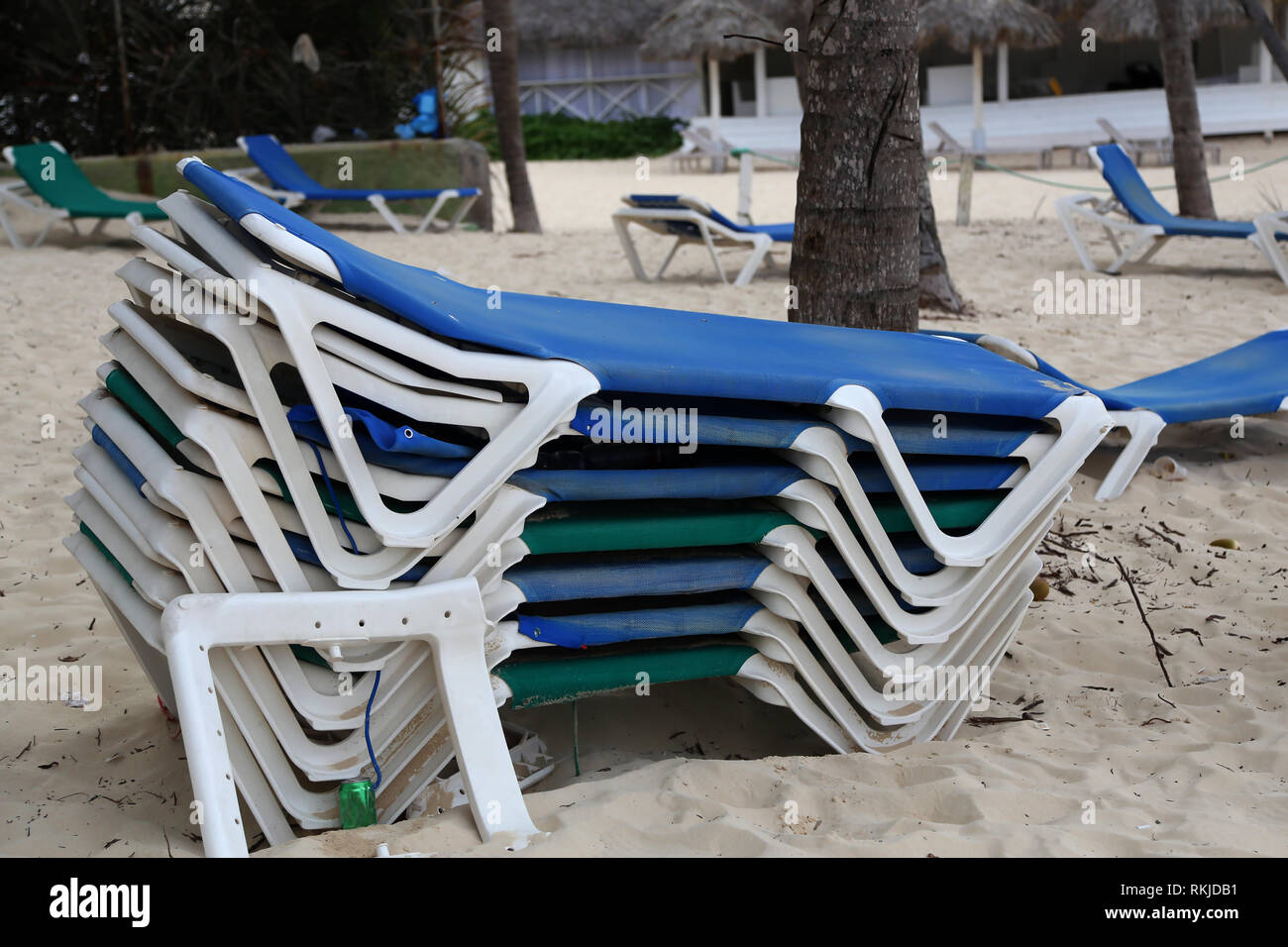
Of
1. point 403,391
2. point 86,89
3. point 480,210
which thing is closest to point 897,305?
point 403,391

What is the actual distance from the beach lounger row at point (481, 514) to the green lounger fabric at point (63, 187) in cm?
796

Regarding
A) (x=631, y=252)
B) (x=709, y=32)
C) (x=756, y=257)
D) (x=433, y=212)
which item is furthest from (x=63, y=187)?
(x=709, y=32)

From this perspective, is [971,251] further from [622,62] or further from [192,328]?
[622,62]

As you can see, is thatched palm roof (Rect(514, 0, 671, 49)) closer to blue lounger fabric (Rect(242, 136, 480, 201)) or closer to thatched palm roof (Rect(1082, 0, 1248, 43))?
thatched palm roof (Rect(1082, 0, 1248, 43))

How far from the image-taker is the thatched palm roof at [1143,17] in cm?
1930

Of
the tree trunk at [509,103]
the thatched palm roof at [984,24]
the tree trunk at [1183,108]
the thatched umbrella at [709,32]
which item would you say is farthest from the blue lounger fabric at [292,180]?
the thatched umbrella at [709,32]

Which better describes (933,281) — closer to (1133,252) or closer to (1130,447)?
(1133,252)

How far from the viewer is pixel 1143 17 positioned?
19609 millimetres

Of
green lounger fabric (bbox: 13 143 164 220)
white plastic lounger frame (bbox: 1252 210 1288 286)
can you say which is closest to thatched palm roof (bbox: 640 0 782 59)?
green lounger fabric (bbox: 13 143 164 220)

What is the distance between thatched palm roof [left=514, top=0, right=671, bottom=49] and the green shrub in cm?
189

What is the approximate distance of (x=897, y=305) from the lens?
3734mm

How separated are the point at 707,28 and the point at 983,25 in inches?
208

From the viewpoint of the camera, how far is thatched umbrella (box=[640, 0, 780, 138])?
21625 mm
